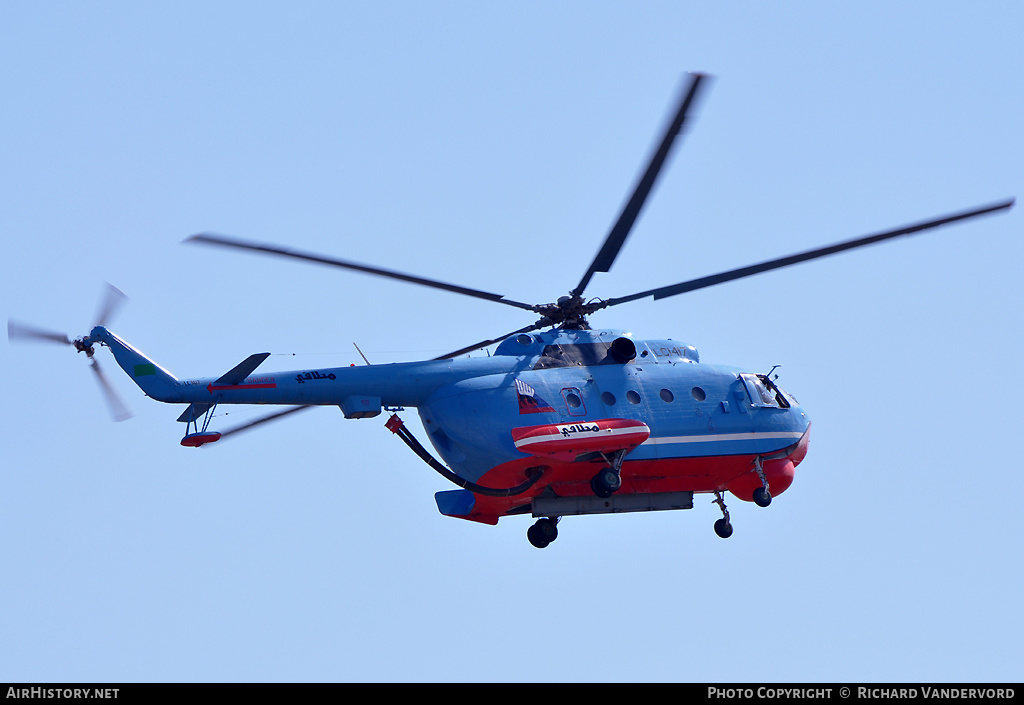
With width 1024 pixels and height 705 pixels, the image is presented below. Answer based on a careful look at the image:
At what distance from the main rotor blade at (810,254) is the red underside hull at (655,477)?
12.6 feet

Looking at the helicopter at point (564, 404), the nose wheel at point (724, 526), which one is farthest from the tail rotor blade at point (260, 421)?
the nose wheel at point (724, 526)

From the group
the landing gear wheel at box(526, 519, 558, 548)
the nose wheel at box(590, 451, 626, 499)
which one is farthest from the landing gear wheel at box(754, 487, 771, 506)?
the landing gear wheel at box(526, 519, 558, 548)

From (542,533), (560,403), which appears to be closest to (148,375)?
(560,403)

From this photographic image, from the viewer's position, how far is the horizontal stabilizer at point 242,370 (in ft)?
97.1

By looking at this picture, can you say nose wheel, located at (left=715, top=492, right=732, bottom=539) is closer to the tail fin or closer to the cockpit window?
the cockpit window

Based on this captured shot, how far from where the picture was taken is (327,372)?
3081 centimetres

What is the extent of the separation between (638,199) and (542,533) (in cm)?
828

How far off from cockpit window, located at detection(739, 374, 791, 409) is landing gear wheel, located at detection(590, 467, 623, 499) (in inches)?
185

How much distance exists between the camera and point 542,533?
110 ft

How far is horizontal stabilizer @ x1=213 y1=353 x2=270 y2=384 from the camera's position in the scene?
2959 centimetres

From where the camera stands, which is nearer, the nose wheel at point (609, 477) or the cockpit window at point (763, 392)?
the nose wheel at point (609, 477)

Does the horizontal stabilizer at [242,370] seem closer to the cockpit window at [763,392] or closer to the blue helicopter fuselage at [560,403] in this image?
the blue helicopter fuselage at [560,403]
